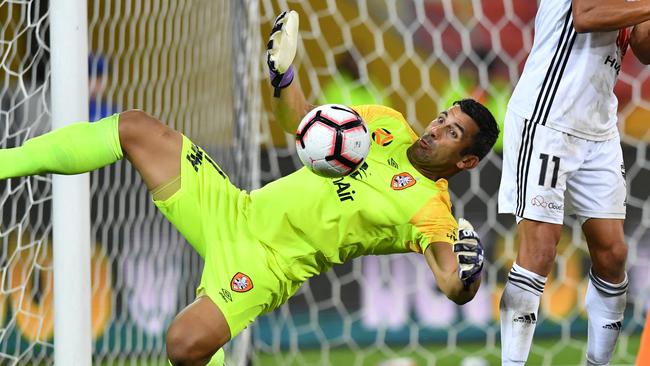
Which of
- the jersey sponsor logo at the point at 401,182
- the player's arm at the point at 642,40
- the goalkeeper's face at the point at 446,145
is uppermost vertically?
the player's arm at the point at 642,40

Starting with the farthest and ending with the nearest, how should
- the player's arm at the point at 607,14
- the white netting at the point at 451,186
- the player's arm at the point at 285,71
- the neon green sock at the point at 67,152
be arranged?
the white netting at the point at 451,186
the player's arm at the point at 285,71
the neon green sock at the point at 67,152
the player's arm at the point at 607,14

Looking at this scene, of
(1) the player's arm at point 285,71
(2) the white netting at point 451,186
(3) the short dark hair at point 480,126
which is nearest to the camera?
(1) the player's arm at point 285,71

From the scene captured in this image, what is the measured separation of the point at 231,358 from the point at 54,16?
79.1 inches

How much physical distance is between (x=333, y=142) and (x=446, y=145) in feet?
1.82

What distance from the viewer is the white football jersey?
389 cm

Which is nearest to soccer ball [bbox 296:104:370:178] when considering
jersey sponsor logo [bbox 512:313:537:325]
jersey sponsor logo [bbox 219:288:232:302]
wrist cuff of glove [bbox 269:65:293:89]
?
wrist cuff of glove [bbox 269:65:293:89]

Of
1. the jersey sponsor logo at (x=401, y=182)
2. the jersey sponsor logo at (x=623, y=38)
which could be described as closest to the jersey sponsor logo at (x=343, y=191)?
the jersey sponsor logo at (x=401, y=182)

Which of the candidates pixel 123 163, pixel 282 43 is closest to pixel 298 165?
pixel 123 163

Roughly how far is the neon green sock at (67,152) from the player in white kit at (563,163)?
139 cm

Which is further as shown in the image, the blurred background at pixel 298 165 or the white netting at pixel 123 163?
the blurred background at pixel 298 165

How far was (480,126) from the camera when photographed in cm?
406

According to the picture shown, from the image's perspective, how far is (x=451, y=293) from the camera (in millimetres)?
3570

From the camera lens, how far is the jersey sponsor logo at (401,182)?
3982mm

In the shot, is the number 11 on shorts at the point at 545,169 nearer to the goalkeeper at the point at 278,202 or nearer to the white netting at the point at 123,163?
the goalkeeper at the point at 278,202
